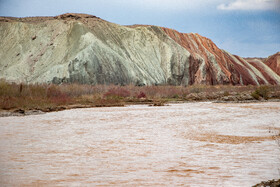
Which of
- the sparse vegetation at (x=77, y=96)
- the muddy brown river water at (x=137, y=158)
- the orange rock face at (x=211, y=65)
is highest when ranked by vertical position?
the orange rock face at (x=211, y=65)

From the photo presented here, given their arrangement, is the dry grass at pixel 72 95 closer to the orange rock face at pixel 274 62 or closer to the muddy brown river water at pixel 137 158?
the muddy brown river water at pixel 137 158

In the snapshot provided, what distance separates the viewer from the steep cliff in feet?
137

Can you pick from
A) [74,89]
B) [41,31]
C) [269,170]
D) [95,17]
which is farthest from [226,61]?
[269,170]

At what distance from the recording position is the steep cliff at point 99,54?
137ft

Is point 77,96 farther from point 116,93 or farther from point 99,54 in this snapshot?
point 99,54

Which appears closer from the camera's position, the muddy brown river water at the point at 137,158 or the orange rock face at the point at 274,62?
the muddy brown river water at the point at 137,158

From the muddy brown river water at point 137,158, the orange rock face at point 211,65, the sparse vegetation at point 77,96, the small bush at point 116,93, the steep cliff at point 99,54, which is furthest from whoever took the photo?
the orange rock face at point 211,65

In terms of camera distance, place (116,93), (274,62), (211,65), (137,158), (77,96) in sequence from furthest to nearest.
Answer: (274,62) < (211,65) < (116,93) < (77,96) < (137,158)

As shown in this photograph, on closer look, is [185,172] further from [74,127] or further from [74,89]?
[74,89]

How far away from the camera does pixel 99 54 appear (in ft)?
140

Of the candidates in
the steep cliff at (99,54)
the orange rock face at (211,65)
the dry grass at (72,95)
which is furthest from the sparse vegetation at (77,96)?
the orange rock face at (211,65)

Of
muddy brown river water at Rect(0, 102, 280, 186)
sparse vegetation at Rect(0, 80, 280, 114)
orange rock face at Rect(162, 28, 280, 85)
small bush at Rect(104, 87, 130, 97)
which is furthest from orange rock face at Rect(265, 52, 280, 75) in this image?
muddy brown river water at Rect(0, 102, 280, 186)

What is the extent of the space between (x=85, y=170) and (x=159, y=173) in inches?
46.6

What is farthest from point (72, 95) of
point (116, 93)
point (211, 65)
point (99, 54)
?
point (211, 65)
